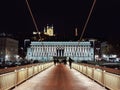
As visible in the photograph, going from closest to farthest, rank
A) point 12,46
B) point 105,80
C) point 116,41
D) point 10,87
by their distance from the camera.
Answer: point 10,87, point 105,80, point 116,41, point 12,46

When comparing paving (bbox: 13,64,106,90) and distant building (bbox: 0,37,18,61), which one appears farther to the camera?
distant building (bbox: 0,37,18,61)

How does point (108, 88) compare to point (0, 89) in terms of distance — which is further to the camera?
point (108, 88)

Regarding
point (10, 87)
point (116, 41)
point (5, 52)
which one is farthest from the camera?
point (5, 52)

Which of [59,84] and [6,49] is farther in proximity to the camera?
[6,49]

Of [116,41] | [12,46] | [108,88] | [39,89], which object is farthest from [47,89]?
[12,46]

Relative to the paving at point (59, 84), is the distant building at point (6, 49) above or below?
above

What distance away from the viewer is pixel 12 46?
175750 mm

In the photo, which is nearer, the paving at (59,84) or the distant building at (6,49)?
the paving at (59,84)

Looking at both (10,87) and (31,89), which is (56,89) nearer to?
(31,89)

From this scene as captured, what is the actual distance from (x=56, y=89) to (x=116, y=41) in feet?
328

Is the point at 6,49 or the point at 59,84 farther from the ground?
the point at 6,49

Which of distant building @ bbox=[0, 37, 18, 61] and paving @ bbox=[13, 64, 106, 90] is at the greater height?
distant building @ bbox=[0, 37, 18, 61]

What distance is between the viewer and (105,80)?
19812mm

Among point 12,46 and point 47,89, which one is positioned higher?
point 12,46
